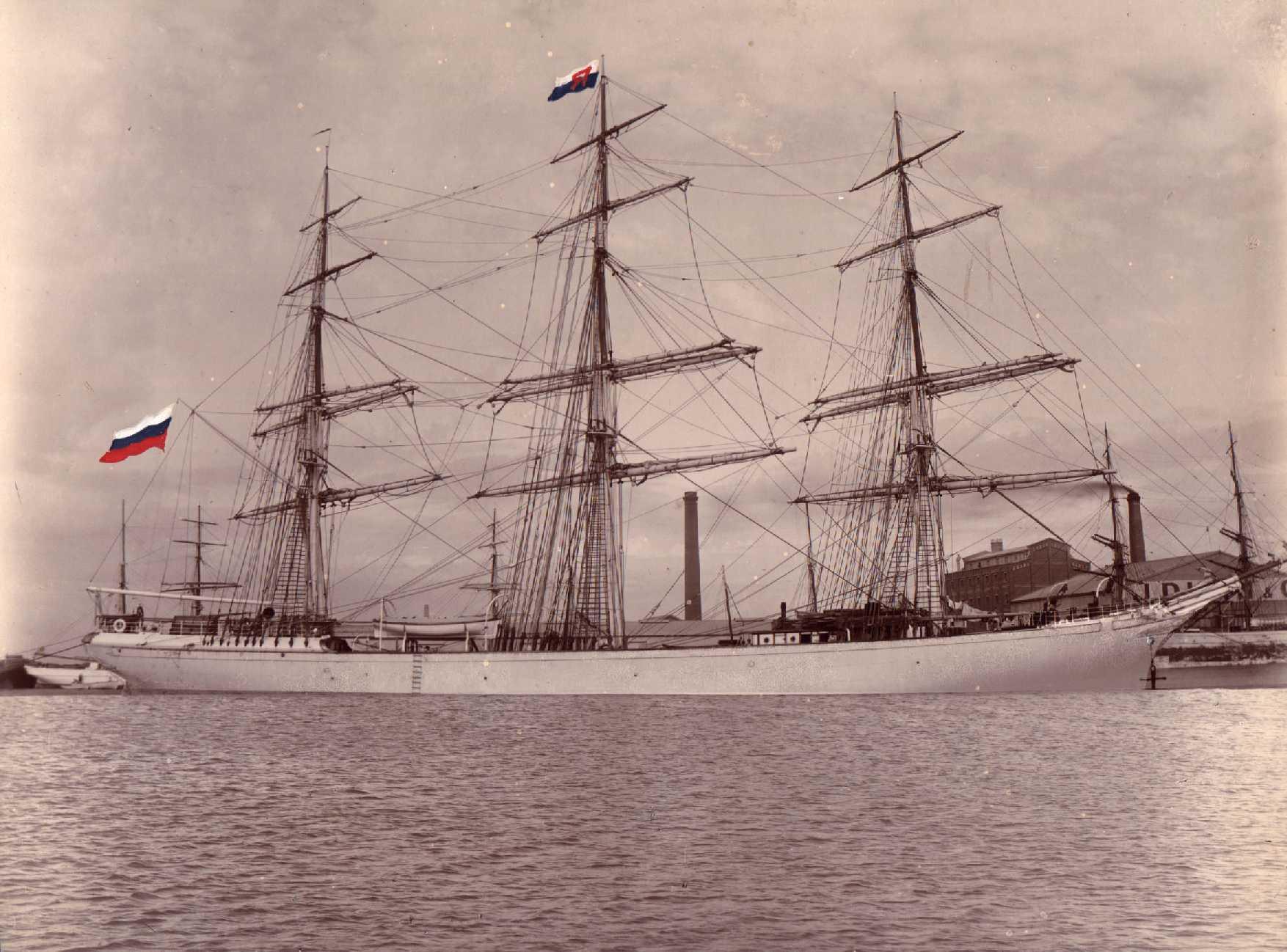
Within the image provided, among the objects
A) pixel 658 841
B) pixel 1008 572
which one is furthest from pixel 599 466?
pixel 1008 572

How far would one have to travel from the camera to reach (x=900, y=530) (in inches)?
2277

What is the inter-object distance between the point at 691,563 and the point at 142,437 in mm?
43325

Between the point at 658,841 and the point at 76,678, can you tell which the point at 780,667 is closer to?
the point at 658,841

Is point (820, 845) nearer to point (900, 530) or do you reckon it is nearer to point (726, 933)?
point (726, 933)

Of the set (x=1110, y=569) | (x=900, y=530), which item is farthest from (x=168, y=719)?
(x=1110, y=569)

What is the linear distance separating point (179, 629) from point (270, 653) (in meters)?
8.08

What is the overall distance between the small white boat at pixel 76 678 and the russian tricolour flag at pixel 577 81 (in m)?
63.3

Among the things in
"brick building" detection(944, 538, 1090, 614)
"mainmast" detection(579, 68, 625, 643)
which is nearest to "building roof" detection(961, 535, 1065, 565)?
"brick building" detection(944, 538, 1090, 614)

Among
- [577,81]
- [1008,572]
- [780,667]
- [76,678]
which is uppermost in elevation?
[577,81]

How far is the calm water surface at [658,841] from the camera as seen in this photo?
1193 cm

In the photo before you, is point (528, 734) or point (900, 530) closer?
point (528, 734)

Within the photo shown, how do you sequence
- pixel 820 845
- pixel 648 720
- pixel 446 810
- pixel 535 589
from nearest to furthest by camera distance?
1. pixel 820 845
2. pixel 446 810
3. pixel 648 720
4. pixel 535 589

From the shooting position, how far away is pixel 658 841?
643 inches

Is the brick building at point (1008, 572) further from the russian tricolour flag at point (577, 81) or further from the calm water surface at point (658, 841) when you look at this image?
the calm water surface at point (658, 841)
